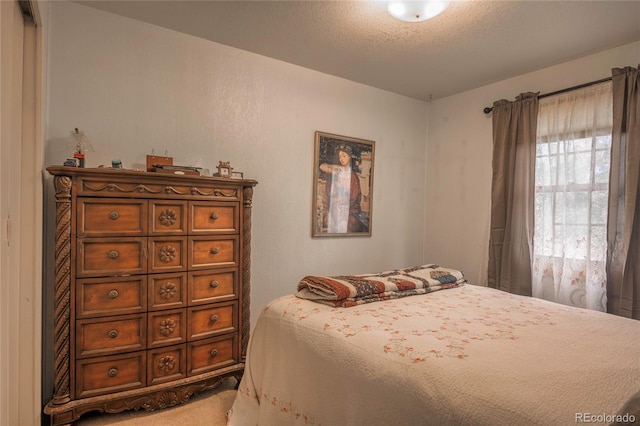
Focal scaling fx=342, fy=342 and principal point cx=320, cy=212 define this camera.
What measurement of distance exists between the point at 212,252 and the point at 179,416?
3.28 ft

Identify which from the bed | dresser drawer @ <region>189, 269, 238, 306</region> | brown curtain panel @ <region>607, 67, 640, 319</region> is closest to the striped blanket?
the bed

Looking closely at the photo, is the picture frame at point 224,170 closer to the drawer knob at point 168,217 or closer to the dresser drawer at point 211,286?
the drawer knob at point 168,217

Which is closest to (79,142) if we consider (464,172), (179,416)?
(179,416)

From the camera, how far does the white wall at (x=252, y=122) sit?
2232 millimetres

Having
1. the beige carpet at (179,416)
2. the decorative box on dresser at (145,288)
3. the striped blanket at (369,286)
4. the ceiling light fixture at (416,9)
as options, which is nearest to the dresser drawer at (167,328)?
the decorative box on dresser at (145,288)

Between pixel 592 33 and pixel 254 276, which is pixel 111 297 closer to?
pixel 254 276

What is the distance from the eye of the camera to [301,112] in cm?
310

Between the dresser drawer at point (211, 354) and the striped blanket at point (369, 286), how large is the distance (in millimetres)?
678

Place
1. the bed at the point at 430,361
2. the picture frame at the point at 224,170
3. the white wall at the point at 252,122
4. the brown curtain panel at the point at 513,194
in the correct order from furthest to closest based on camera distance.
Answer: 1. the brown curtain panel at the point at 513,194
2. the picture frame at the point at 224,170
3. the white wall at the point at 252,122
4. the bed at the point at 430,361

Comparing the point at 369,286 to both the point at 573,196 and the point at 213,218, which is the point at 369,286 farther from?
the point at 573,196

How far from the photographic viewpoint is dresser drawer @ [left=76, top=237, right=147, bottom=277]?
1858 millimetres

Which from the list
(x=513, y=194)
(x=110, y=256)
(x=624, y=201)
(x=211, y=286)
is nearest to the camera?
(x=110, y=256)

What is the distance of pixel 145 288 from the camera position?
2.01m

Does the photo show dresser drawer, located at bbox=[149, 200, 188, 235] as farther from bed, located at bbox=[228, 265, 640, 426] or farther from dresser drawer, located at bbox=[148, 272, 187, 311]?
bed, located at bbox=[228, 265, 640, 426]
